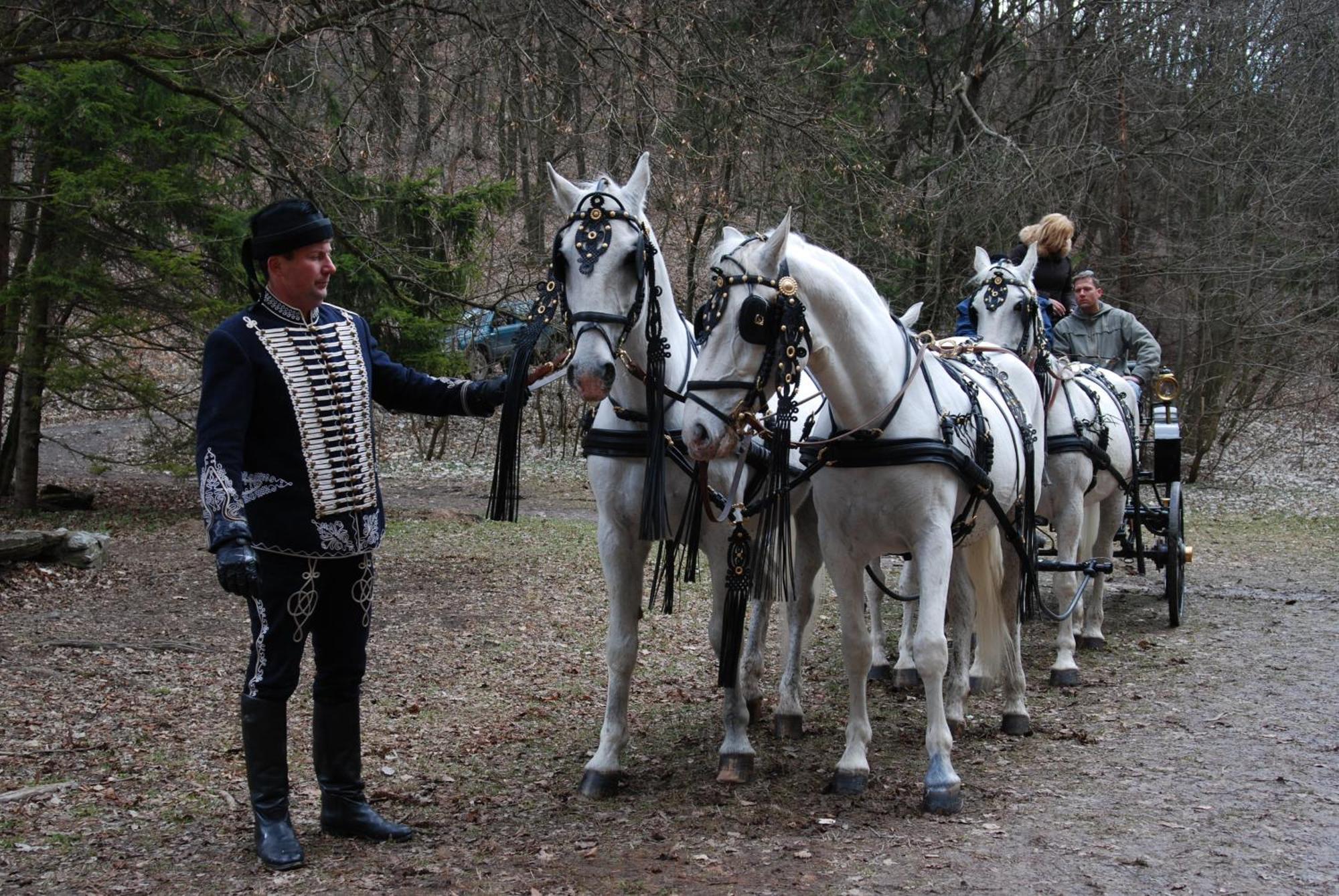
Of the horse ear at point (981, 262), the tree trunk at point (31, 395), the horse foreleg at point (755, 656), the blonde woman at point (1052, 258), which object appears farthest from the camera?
the tree trunk at point (31, 395)

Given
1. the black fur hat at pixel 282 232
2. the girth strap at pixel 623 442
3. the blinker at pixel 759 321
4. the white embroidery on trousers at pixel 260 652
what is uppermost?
the black fur hat at pixel 282 232

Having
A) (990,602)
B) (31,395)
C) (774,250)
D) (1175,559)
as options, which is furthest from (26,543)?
(1175,559)

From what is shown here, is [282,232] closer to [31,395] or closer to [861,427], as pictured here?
[861,427]

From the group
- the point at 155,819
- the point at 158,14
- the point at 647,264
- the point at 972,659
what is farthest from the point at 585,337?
the point at 158,14

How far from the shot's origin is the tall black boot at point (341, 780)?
13.6 ft

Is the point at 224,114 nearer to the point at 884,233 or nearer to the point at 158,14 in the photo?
the point at 158,14

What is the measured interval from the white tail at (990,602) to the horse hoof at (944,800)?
1.27m

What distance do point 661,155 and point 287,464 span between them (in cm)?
731

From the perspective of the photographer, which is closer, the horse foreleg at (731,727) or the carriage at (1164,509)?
the horse foreleg at (731,727)

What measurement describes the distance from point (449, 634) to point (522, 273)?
9008mm

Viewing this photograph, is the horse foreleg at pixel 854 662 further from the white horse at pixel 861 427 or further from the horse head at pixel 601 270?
the horse head at pixel 601 270

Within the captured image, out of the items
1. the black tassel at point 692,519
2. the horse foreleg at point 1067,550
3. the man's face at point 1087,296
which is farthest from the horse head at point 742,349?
the man's face at point 1087,296

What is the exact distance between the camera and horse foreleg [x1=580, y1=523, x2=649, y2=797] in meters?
4.71

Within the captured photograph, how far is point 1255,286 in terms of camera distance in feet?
52.5
